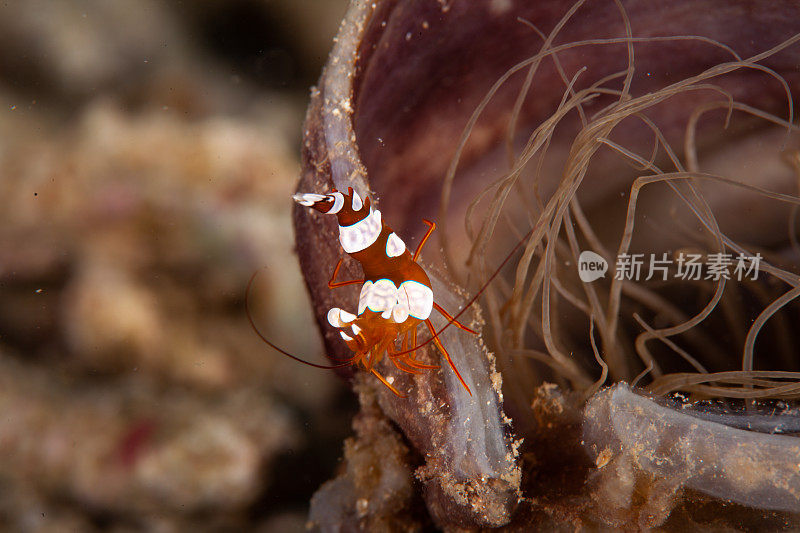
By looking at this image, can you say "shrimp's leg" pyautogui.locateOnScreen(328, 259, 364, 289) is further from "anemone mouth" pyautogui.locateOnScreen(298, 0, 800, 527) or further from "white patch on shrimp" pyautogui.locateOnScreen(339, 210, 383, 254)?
"anemone mouth" pyautogui.locateOnScreen(298, 0, 800, 527)

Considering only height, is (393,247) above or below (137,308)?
above

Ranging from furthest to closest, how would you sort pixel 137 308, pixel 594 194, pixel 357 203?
pixel 594 194
pixel 137 308
pixel 357 203

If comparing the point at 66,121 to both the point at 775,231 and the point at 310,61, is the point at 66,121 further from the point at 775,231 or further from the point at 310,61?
the point at 775,231

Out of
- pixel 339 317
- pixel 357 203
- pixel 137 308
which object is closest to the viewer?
pixel 357 203

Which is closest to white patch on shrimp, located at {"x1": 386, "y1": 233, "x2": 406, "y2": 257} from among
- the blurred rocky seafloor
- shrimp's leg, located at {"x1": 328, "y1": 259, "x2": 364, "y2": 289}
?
shrimp's leg, located at {"x1": 328, "y1": 259, "x2": 364, "y2": 289}

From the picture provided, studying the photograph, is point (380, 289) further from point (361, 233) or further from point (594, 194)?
point (594, 194)

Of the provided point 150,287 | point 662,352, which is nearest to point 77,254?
point 150,287

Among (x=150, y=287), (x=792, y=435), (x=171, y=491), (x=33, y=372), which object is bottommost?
(x=171, y=491)

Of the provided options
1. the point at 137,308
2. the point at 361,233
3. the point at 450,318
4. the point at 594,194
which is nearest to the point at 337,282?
the point at 361,233
